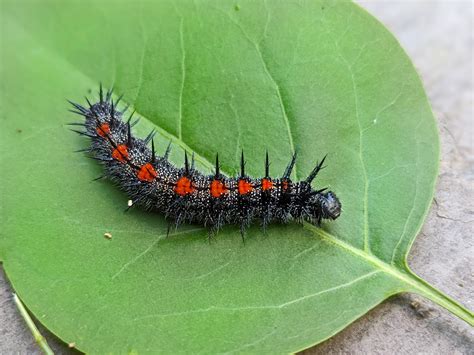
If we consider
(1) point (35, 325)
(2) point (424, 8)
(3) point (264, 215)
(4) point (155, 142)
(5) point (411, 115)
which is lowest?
(1) point (35, 325)

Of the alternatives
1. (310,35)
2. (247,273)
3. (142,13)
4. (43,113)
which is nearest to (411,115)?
(310,35)

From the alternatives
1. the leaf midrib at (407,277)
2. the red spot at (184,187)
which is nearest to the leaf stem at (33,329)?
the red spot at (184,187)

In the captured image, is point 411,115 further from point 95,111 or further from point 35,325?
point 35,325

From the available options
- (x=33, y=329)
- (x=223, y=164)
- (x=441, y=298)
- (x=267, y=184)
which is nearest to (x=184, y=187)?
(x=223, y=164)

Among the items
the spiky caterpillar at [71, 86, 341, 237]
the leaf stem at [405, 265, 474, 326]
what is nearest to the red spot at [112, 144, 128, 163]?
the spiky caterpillar at [71, 86, 341, 237]

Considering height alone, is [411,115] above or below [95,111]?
above

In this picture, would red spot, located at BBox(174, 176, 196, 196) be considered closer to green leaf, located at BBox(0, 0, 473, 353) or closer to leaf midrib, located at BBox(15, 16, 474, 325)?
green leaf, located at BBox(0, 0, 473, 353)

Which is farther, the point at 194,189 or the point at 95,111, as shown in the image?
the point at 95,111

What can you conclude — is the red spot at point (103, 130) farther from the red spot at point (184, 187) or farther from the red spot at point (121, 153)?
the red spot at point (184, 187)
